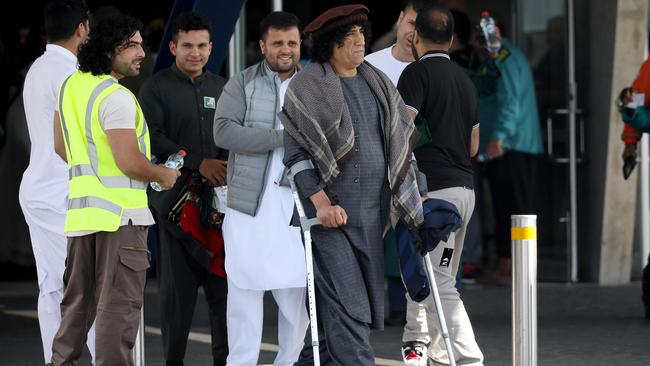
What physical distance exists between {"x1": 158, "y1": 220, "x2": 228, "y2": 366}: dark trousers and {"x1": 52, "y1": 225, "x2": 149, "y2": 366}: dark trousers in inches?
46.3

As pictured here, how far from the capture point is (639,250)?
1267 cm

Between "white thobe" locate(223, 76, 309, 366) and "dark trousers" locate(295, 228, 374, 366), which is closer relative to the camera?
"dark trousers" locate(295, 228, 374, 366)

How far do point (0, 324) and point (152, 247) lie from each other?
2.22m

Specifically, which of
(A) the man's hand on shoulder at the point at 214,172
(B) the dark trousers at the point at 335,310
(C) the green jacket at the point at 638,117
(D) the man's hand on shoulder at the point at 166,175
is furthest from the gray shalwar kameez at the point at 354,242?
(C) the green jacket at the point at 638,117

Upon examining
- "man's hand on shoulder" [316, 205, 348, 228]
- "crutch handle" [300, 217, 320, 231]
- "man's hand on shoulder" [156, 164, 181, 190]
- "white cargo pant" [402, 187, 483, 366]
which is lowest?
"white cargo pant" [402, 187, 483, 366]

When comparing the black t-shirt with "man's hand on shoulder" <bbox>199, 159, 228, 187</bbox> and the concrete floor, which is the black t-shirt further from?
the concrete floor

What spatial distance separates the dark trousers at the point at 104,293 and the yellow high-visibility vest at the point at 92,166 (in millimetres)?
93

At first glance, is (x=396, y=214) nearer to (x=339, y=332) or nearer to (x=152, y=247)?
(x=339, y=332)

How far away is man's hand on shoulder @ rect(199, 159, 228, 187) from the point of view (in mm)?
8016

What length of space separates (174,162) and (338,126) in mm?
896

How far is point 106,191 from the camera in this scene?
271 inches

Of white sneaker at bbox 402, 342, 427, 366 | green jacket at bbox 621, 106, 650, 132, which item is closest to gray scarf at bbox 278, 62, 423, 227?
white sneaker at bbox 402, 342, 427, 366

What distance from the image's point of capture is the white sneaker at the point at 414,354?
8102 millimetres

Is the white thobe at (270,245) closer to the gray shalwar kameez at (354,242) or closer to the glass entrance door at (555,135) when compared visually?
the gray shalwar kameez at (354,242)
